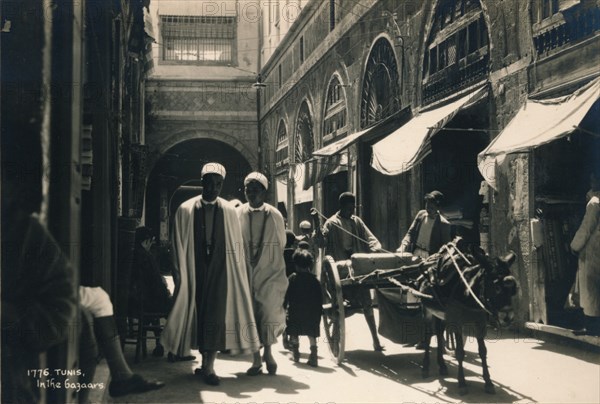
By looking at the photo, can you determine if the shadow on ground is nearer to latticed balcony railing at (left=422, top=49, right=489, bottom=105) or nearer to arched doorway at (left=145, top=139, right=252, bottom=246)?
latticed balcony railing at (left=422, top=49, right=489, bottom=105)

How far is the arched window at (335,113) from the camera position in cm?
1555

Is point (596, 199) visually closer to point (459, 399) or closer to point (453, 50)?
point (459, 399)

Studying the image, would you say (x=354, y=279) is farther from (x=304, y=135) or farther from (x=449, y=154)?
(x=304, y=135)

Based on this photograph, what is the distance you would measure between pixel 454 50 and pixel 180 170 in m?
21.1

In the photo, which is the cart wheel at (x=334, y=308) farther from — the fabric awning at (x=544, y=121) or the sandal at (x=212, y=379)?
the fabric awning at (x=544, y=121)

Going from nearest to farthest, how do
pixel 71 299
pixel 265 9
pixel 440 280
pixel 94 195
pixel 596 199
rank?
1. pixel 71 299
2. pixel 440 280
3. pixel 94 195
4. pixel 596 199
5. pixel 265 9

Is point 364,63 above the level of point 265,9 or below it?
below

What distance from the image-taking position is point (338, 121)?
1609cm

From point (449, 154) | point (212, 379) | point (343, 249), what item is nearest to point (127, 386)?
point (212, 379)

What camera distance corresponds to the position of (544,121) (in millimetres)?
6316

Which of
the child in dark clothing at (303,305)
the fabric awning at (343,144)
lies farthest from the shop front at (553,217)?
the fabric awning at (343,144)

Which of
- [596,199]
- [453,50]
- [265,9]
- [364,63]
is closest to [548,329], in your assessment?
[596,199]

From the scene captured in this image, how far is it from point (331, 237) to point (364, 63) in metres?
7.24

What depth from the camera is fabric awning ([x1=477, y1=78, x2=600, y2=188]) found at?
5.81 m
